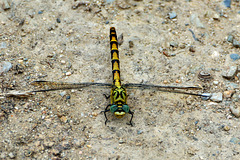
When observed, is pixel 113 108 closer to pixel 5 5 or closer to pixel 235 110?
pixel 235 110

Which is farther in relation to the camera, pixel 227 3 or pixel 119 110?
pixel 227 3

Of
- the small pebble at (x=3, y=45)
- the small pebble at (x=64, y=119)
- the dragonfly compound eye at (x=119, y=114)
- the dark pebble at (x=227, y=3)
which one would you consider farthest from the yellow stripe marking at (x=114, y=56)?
the dark pebble at (x=227, y=3)

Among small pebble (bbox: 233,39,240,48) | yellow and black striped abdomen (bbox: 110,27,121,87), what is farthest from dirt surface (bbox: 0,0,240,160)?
yellow and black striped abdomen (bbox: 110,27,121,87)

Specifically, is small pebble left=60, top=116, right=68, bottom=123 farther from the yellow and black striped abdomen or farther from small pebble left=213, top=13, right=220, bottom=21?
Result: small pebble left=213, top=13, right=220, bottom=21

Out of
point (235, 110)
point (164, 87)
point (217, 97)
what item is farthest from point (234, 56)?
point (164, 87)

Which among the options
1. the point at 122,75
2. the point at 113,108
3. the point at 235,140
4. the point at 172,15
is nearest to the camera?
the point at 235,140

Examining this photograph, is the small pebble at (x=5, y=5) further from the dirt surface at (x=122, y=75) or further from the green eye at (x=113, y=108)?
the green eye at (x=113, y=108)
